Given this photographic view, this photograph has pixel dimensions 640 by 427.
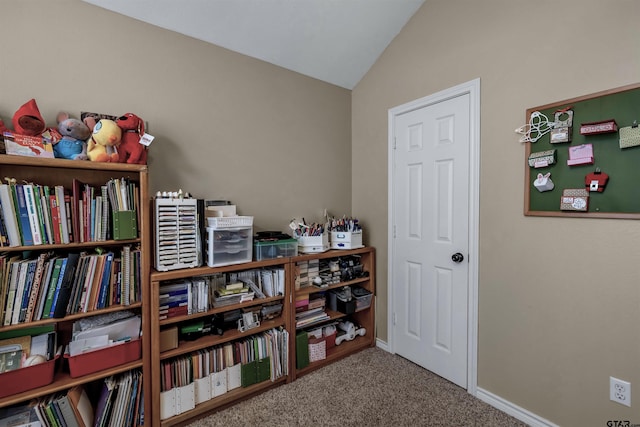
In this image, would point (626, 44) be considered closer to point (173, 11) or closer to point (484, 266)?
point (484, 266)

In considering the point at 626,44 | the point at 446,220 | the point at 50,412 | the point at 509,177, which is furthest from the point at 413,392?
the point at 626,44

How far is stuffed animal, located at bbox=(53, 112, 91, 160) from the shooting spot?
4.92 ft

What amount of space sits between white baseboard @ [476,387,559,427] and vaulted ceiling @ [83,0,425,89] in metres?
2.71

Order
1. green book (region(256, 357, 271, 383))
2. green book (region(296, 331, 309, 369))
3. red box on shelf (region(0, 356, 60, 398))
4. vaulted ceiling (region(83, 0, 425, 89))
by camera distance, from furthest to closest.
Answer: green book (region(296, 331, 309, 369)) → green book (region(256, 357, 271, 383)) → vaulted ceiling (region(83, 0, 425, 89)) → red box on shelf (region(0, 356, 60, 398))

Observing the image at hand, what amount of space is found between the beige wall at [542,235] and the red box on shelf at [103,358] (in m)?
2.13

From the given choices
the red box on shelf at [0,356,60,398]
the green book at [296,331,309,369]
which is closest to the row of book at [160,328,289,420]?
the green book at [296,331,309,369]

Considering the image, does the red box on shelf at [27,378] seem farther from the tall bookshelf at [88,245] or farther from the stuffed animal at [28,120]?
the stuffed animal at [28,120]

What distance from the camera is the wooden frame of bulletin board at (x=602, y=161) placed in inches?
54.2

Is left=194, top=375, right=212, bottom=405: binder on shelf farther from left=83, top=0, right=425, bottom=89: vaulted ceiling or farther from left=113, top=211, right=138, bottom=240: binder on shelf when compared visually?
left=83, top=0, right=425, bottom=89: vaulted ceiling

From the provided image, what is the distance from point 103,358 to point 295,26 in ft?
7.93

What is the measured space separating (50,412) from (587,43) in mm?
3230

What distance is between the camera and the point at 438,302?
2.20 meters

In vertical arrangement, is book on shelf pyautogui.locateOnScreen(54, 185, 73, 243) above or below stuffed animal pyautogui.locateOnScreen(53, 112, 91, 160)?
below

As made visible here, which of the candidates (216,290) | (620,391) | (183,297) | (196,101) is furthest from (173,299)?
(620,391)
